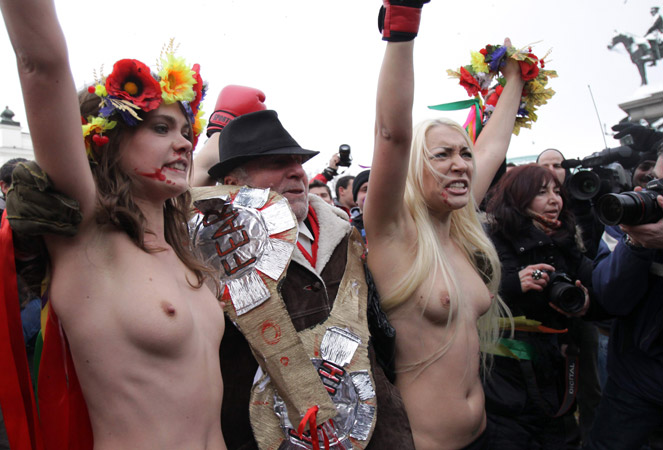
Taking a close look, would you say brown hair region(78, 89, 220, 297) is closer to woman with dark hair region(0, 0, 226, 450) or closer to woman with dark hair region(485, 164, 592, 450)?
woman with dark hair region(0, 0, 226, 450)

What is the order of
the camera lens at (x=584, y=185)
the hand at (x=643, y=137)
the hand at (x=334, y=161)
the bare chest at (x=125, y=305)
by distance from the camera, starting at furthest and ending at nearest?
the hand at (x=334, y=161)
the hand at (x=643, y=137)
the camera lens at (x=584, y=185)
the bare chest at (x=125, y=305)

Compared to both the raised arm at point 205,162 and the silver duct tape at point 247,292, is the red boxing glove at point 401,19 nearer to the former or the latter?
the silver duct tape at point 247,292

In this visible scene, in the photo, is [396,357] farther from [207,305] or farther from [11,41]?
[11,41]

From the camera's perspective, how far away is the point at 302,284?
5.92 feet

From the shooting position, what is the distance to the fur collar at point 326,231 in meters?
1.84

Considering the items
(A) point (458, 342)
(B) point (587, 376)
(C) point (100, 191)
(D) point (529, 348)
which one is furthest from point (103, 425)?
(B) point (587, 376)

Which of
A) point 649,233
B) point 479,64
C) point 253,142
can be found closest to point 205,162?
point 253,142

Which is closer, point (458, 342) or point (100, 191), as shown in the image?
point (100, 191)

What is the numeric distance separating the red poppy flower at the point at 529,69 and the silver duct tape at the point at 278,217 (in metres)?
1.63

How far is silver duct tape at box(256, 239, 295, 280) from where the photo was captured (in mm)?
1698

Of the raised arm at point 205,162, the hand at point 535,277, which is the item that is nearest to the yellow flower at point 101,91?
the raised arm at point 205,162

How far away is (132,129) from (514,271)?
2.33 m

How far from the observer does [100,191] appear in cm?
145

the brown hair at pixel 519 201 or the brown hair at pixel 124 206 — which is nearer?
the brown hair at pixel 124 206
